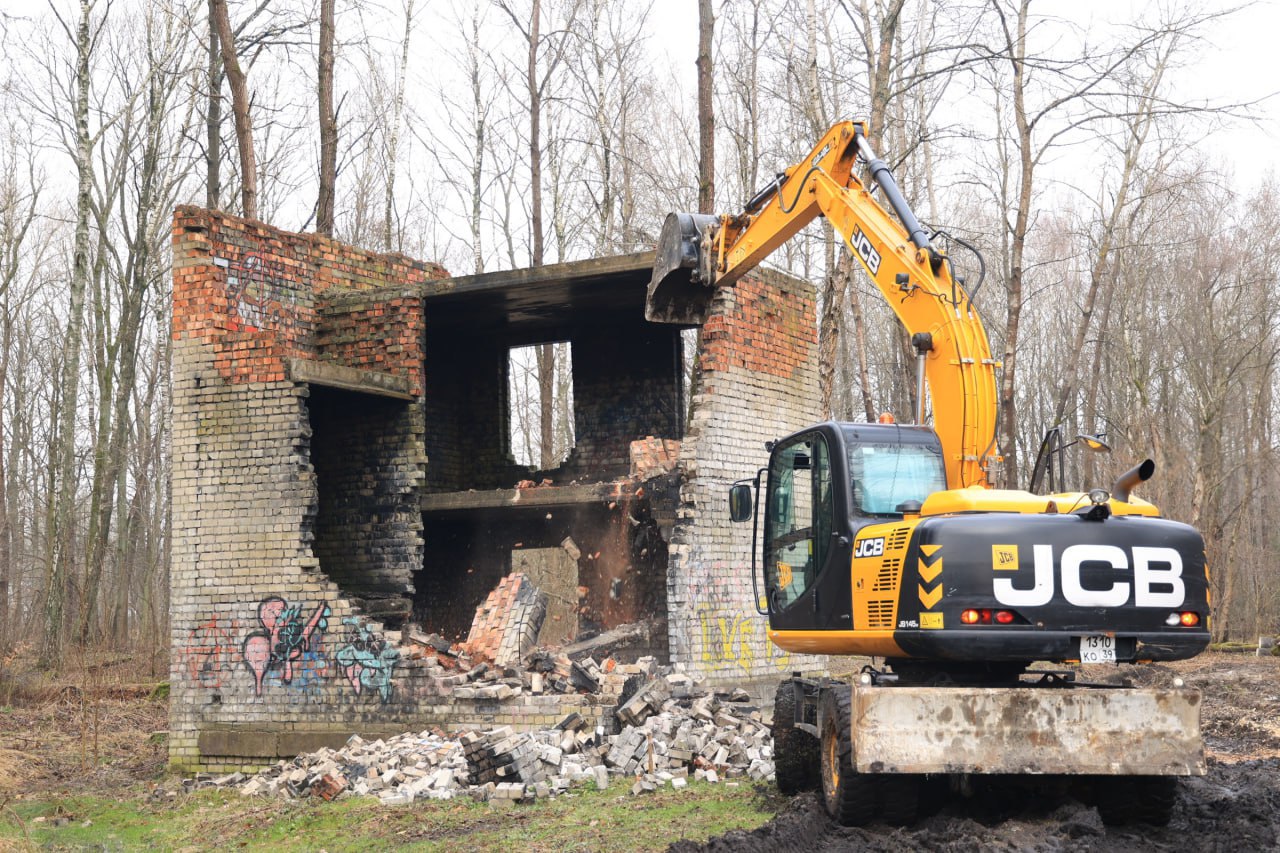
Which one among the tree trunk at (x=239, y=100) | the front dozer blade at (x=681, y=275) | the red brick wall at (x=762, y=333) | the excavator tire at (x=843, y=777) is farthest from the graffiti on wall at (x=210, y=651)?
the excavator tire at (x=843, y=777)

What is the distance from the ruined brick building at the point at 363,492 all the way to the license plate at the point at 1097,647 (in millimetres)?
6037

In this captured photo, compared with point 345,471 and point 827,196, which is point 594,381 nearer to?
point 345,471

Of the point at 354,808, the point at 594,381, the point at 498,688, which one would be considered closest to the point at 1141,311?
the point at 594,381

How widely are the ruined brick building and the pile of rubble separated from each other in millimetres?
1070

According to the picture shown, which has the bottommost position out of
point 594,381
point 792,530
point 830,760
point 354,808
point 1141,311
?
point 354,808

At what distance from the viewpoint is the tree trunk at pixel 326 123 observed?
62.3ft

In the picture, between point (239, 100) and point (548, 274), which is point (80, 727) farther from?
point (239, 100)

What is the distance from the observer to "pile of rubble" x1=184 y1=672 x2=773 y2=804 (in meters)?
9.45

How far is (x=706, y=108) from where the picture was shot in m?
17.6

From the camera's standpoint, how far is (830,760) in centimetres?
723

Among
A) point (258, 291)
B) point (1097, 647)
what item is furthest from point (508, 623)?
point (1097, 647)

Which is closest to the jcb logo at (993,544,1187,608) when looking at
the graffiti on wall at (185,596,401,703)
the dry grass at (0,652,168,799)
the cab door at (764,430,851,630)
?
the cab door at (764,430,851,630)

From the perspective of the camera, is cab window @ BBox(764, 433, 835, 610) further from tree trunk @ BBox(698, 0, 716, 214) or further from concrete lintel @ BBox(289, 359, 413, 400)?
tree trunk @ BBox(698, 0, 716, 214)

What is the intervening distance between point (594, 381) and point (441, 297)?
3575 mm
